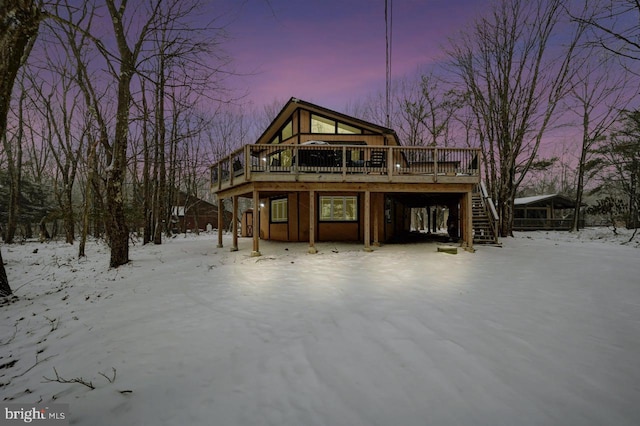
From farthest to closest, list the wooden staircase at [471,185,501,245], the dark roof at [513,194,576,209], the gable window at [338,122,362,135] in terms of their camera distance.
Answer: the dark roof at [513,194,576,209] → the gable window at [338,122,362,135] → the wooden staircase at [471,185,501,245]

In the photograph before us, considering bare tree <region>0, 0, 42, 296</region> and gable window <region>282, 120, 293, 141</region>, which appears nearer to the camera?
bare tree <region>0, 0, 42, 296</region>

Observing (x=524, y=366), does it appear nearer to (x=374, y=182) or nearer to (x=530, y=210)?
(x=374, y=182)

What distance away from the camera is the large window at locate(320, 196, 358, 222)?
13211 mm

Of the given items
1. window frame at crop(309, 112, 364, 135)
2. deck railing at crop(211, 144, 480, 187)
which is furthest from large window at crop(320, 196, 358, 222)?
window frame at crop(309, 112, 364, 135)

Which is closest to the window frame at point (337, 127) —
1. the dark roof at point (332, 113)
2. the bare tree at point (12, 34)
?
the dark roof at point (332, 113)

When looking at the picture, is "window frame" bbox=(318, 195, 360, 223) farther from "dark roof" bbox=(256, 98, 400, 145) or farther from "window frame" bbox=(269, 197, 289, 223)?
"dark roof" bbox=(256, 98, 400, 145)

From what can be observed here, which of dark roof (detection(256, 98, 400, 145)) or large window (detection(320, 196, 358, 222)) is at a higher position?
dark roof (detection(256, 98, 400, 145))

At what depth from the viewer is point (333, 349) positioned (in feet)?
10.9

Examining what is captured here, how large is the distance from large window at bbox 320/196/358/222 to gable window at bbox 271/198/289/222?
208 cm

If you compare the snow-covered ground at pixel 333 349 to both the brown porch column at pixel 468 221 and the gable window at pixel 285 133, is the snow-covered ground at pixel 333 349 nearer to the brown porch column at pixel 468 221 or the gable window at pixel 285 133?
the brown porch column at pixel 468 221

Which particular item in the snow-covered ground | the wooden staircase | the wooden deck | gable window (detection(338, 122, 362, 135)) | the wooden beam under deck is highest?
gable window (detection(338, 122, 362, 135))

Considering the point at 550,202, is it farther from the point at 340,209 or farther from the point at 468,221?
the point at 340,209

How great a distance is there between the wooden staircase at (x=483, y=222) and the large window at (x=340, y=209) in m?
5.79

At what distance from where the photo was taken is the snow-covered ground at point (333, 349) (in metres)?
2.38
